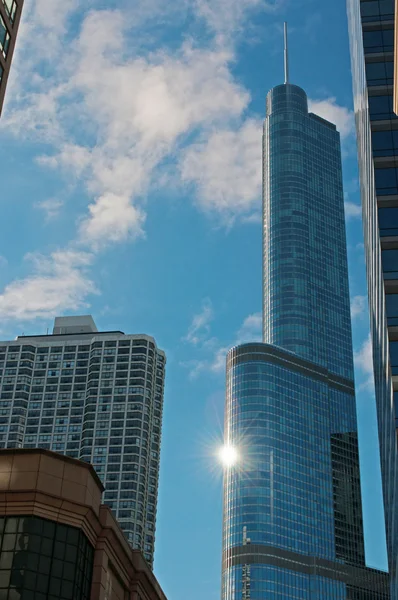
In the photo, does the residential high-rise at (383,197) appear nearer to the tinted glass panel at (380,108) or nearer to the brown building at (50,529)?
the tinted glass panel at (380,108)

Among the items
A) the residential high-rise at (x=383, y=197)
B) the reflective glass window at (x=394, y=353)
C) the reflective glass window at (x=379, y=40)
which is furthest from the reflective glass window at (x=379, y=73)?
the reflective glass window at (x=394, y=353)

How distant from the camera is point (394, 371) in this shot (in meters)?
82.6

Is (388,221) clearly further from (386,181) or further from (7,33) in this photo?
(7,33)

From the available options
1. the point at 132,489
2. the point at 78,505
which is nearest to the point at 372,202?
the point at 78,505

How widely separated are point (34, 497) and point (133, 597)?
53.7 ft

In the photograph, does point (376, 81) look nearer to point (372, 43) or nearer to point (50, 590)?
point (372, 43)

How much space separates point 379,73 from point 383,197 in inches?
625

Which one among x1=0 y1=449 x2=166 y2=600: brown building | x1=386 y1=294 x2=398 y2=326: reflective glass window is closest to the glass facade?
x1=0 y1=449 x2=166 y2=600: brown building

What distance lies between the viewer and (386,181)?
91750 millimetres

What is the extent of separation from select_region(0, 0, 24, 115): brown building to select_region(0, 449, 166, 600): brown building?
91.3ft

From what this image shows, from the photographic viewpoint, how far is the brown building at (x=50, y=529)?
5106cm

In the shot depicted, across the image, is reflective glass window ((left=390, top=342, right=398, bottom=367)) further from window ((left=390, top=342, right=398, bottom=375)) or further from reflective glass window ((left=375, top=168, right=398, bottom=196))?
reflective glass window ((left=375, top=168, right=398, bottom=196))

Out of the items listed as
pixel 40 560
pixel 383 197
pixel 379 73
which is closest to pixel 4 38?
pixel 40 560

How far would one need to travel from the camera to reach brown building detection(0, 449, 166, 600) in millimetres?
51062
